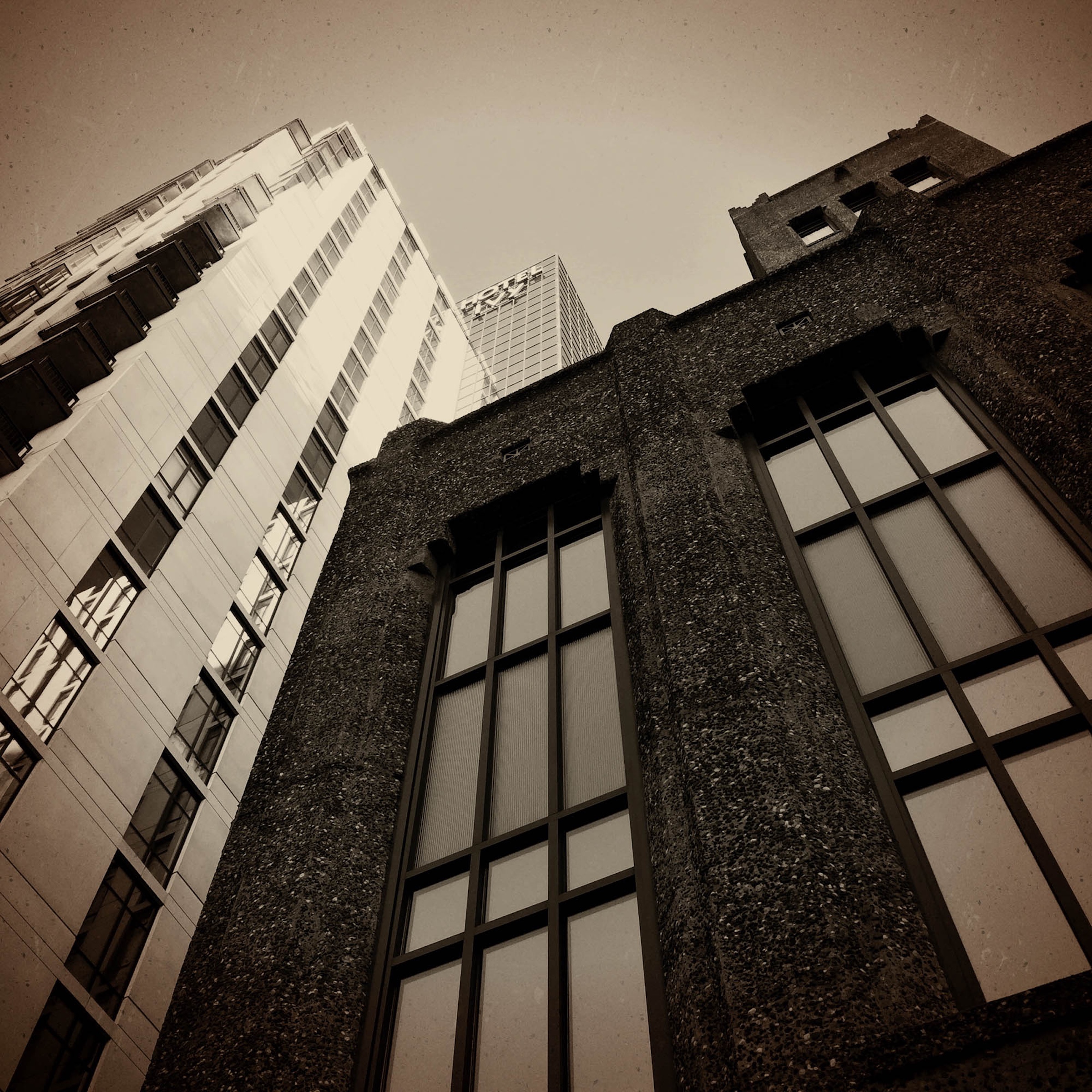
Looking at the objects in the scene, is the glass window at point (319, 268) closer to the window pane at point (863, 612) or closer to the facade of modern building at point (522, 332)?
the facade of modern building at point (522, 332)

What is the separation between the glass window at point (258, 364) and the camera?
27.0m

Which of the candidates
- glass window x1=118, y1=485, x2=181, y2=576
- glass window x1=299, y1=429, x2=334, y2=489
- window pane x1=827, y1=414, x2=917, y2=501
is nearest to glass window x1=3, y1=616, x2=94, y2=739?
glass window x1=118, y1=485, x2=181, y2=576

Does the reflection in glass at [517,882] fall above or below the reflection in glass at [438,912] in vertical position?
above

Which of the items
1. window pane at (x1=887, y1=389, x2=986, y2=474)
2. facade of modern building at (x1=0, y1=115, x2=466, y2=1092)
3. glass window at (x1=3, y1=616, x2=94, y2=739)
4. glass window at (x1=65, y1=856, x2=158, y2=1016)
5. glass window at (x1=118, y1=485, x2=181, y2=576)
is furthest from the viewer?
glass window at (x1=118, y1=485, x2=181, y2=576)

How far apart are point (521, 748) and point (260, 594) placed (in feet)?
63.2

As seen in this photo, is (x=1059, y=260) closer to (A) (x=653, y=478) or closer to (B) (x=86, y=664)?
(A) (x=653, y=478)

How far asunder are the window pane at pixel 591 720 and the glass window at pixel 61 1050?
40.9 ft

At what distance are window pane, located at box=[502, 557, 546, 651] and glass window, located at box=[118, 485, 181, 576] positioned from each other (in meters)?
13.4

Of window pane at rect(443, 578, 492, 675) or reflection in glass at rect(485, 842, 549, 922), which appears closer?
reflection in glass at rect(485, 842, 549, 922)

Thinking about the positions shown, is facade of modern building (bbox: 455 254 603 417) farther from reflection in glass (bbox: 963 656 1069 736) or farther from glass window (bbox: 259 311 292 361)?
reflection in glass (bbox: 963 656 1069 736)

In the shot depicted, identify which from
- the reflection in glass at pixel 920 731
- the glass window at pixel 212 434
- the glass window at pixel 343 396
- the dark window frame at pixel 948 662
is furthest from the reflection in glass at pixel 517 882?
the glass window at pixel 343 396

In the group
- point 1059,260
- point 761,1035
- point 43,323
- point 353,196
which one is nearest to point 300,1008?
point 761,1035

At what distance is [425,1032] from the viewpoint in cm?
558

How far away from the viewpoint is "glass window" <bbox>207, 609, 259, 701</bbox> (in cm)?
2192
